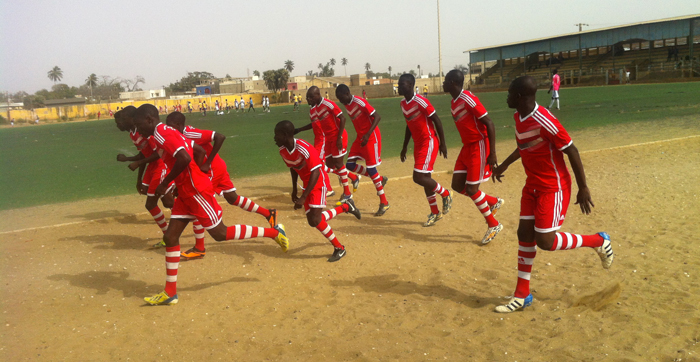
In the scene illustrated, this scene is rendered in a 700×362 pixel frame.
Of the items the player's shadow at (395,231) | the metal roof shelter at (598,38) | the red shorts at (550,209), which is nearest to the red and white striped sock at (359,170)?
the player's shadow at (395,231)

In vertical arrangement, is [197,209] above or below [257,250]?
above

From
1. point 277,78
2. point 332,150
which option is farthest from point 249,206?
point 277,78

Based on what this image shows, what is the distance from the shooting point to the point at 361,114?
8.67 meters

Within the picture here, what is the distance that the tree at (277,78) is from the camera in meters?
93.2

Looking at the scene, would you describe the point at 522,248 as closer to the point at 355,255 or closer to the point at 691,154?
the point at 355,255

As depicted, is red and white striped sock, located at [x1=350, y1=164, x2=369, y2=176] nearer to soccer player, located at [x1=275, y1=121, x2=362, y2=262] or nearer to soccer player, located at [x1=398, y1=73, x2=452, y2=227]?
soccer player, located at [x1=398, y1=73, x2=452, y2=227]

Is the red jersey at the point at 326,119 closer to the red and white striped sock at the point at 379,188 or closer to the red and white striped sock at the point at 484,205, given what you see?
the red and white striped sock at the point at 379,188

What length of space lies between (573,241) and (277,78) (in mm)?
92535

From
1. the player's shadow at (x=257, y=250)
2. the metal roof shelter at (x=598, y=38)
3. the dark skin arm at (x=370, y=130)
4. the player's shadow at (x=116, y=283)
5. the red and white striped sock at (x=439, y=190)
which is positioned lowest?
the player's shadow at (x=116, y=283)

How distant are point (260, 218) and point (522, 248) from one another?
4957 millimetres

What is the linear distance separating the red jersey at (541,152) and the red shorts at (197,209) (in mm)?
3245

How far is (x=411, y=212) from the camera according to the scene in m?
8.40

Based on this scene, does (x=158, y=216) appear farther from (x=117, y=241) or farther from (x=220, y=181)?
(x=220, y=181)

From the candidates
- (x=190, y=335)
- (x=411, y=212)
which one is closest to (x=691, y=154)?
(x=411, y=212)
